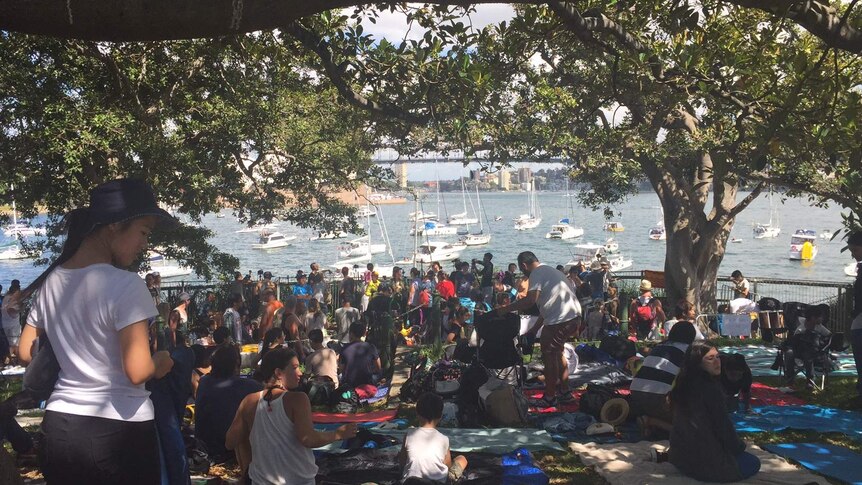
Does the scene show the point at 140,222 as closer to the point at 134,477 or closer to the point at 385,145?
the point at 134,477

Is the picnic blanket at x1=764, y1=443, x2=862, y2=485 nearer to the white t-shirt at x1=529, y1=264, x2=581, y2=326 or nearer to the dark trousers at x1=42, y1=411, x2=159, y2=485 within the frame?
the white t-shirt at x1=529, y1=264, x2=581, y2=326

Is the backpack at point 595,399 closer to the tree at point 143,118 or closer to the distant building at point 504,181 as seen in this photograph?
the tree at point 143,118

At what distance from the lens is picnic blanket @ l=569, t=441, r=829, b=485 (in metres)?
5.61

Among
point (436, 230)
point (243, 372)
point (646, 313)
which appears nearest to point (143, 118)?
point (243, 372)

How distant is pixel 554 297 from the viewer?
27.1 feet

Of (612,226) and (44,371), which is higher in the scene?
(44,371)

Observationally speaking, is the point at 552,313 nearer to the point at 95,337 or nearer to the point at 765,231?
the point at 95,337

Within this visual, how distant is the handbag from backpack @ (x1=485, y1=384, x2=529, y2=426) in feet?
17.2

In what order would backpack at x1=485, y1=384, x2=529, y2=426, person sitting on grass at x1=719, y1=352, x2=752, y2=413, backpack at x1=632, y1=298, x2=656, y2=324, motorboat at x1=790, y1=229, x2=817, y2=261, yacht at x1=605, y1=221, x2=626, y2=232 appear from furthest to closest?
motorboat at x1=790, y1=229, x2=817, y2=261, yacht at x1=605, y1=221, x2=626, y2=232, backpack at x1=632, y1=298, x2=656, y2=324, backpack at x1=485, y1=384, x2=529, y2=426, person sitting on grass at x1=719, y1=352, x2=752, y2=413

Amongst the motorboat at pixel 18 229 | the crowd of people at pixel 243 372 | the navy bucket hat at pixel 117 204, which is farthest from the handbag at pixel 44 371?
the motorboat at pixel 18 229

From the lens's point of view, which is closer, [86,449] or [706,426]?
[86,449]

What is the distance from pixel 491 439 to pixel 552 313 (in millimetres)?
1881

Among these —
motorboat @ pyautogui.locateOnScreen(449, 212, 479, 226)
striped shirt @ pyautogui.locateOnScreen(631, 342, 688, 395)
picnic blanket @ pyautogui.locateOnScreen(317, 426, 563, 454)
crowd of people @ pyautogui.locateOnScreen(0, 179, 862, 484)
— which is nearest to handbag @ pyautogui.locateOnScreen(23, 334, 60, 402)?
crowd of people @ pyautogui.locateOnScreen(0, 179, 862, 484)

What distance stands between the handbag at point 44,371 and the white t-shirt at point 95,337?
13cm
